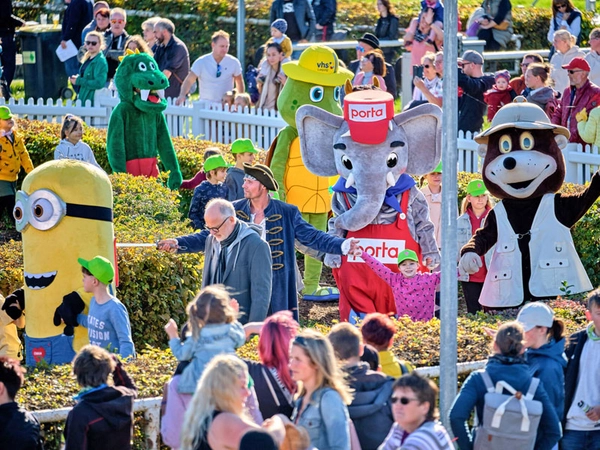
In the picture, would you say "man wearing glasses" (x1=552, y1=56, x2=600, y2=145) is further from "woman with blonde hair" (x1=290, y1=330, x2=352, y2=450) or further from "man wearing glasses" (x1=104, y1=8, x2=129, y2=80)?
"woman with blonde hair" (x1=290, y1=330, x2=352, y2=450)

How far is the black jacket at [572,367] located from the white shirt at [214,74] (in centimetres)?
1163

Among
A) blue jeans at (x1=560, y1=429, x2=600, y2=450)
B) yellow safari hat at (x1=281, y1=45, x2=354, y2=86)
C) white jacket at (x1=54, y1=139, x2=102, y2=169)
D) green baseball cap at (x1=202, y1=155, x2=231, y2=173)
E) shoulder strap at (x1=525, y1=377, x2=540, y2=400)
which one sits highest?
yellow safari hat at (x1=281, y1=45, x2=354, y2=86)

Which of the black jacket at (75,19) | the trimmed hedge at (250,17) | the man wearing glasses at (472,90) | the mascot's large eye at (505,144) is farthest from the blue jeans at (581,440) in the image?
the trimmed hedge at (250,17)

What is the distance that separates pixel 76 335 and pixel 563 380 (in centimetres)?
325

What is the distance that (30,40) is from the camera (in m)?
22.2

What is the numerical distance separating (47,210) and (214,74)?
990cm

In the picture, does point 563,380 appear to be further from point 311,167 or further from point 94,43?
point 94,43

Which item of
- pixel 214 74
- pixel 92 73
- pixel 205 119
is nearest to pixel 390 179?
pixel 205 119

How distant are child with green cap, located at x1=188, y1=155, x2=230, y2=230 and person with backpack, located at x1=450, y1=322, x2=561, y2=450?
192 inches

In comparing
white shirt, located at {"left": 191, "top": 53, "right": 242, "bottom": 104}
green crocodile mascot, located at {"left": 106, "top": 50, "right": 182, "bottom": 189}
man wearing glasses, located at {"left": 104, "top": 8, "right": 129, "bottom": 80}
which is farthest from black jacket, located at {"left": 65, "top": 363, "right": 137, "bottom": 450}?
man wearing glasses, located at {"left": 104, "top": 8, "right": 129, "bottom": 80}

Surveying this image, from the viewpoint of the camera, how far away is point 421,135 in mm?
10898

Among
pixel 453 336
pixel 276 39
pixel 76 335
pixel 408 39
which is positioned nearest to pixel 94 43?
pixel 276 39

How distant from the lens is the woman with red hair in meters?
6.70

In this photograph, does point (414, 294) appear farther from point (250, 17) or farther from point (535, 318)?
point (250, 17)
